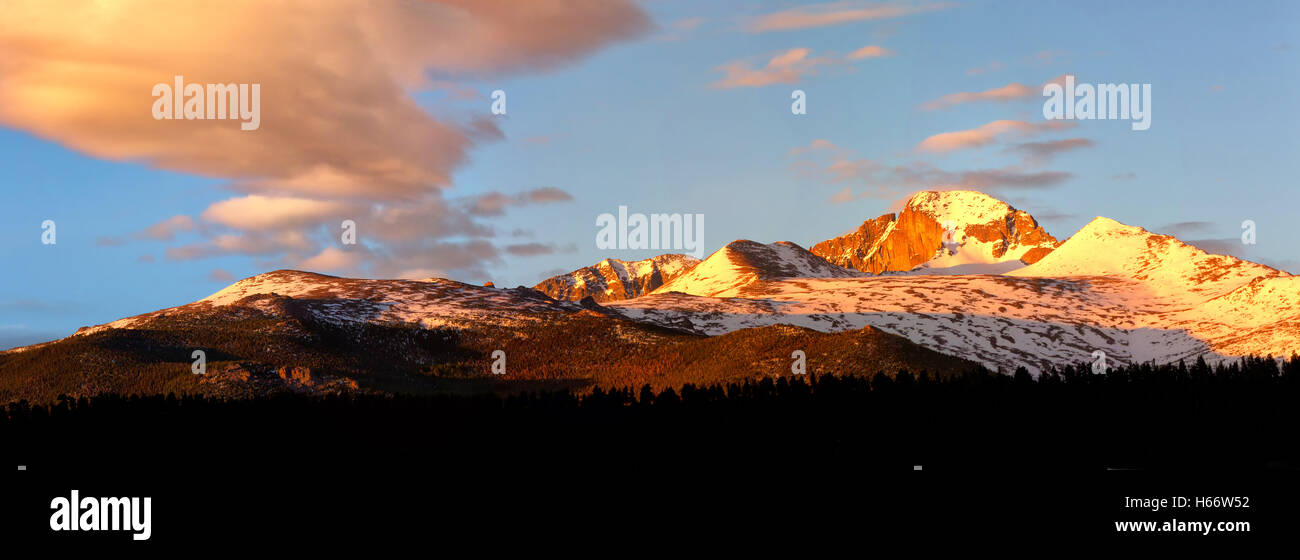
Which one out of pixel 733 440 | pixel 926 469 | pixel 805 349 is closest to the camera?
pixel 926 469

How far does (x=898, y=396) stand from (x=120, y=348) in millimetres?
90435

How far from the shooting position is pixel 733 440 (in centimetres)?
6141

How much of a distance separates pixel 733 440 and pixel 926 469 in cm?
1107

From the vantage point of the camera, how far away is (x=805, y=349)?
98.8 m

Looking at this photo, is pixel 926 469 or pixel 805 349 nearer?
pixel 926 469
